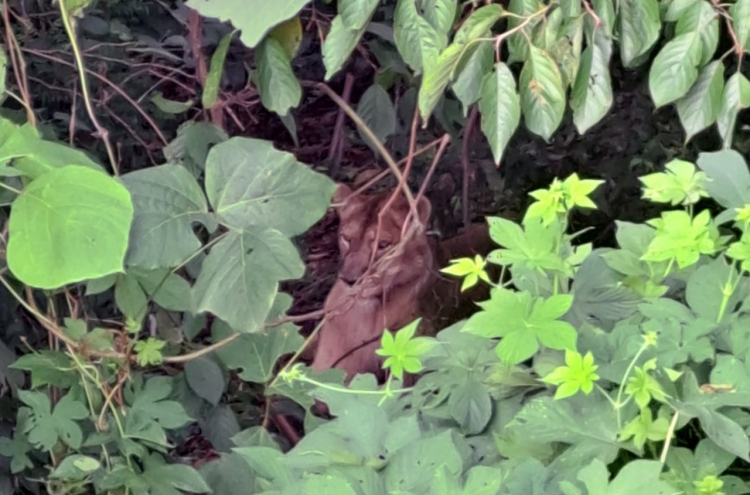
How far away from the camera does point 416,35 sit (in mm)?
768

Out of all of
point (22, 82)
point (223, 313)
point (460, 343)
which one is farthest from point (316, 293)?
point (460, 343)

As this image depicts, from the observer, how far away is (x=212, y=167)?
0.88 m

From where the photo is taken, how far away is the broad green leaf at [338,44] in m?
0.76

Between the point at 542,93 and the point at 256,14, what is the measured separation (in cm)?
28

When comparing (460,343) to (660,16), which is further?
(660,16)

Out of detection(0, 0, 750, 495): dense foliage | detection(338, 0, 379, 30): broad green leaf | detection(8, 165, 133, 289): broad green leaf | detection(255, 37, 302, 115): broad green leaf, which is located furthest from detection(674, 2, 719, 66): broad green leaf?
detection(8, 165, 133, 289): broad green leaf

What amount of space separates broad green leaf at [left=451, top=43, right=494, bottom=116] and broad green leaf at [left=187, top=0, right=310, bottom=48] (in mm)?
171

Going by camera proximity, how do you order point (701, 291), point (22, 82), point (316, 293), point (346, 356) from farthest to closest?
point (316, 293), point (346, 356), point (22, 82), point (701, 291)

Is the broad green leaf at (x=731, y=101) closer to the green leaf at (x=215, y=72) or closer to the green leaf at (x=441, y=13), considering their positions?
the green leaf at (x=441, y=13)

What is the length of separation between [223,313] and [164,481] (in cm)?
37

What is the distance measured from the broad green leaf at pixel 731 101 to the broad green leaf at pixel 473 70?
0.23 meters

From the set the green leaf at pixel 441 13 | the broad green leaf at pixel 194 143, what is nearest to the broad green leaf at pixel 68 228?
the green leaf at pixel 441 13

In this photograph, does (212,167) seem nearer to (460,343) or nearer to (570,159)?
(460,343)

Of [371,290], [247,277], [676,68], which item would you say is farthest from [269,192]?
[371,290]
